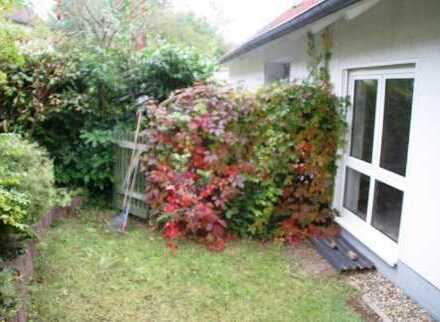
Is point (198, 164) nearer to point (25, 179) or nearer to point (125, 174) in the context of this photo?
point (125, 174)

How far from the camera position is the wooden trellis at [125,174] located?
18.3 ft

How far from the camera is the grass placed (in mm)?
3375

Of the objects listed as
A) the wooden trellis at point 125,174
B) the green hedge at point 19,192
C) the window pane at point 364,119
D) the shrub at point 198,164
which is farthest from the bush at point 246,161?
the green hedge at point 19,192

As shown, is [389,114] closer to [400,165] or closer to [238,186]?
[400,165]

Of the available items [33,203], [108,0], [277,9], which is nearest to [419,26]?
[33,203]

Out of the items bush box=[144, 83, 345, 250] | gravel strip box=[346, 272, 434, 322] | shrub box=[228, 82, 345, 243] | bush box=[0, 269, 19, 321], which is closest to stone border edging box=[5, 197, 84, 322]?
bush box=[0, 269, 19, 321]

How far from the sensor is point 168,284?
388cm

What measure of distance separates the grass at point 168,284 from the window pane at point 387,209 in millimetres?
874

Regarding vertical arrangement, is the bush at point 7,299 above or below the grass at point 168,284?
above

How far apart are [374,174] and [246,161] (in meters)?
1.56

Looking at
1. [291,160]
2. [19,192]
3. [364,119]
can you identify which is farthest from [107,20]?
[19,192]

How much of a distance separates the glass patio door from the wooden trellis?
279 centimetres

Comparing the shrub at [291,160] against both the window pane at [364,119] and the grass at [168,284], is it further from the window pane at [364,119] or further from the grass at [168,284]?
the grass at [168,284]

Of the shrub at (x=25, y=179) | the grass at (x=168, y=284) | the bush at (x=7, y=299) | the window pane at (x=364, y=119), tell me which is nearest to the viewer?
the bush at (x=7, y=299)
